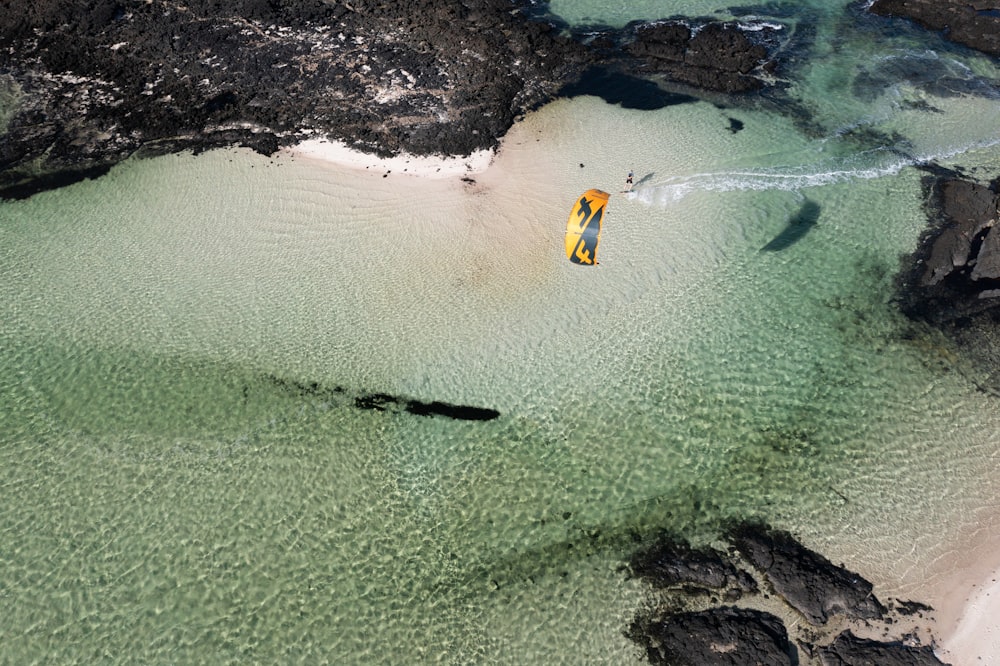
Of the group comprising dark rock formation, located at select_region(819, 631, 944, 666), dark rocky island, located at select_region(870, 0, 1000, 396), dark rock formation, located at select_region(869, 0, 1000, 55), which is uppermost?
dark rock formation, located at select_region(869, 0, 1000, 55)

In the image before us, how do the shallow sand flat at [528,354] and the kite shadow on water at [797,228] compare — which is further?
the kite shadow on water at [797,228]

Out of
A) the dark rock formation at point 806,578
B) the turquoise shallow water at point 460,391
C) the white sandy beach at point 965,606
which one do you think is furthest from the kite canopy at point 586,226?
the white sandy beach at point 965,606

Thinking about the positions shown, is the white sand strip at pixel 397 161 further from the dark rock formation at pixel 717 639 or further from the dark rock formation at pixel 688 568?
the dark rock formation at pixel 717 639

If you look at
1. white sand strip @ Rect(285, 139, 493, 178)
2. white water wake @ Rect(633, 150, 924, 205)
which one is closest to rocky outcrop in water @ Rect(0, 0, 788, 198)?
white sand strip @ Rect(285, 139, 493, 178)

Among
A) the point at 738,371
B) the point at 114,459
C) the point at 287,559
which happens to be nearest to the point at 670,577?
the point at 738,371

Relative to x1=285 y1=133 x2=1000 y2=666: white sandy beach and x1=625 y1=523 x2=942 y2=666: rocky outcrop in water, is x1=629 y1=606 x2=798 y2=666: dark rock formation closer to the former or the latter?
x1=625 y1=523 x2=942 y2=666: rocky outcrop in water

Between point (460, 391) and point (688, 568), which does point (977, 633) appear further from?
point (460, 391)

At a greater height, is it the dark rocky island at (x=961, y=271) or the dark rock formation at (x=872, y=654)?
the dark rocky island at (x=961, y=271)

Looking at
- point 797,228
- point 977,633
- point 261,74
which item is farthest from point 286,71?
point 977,633
